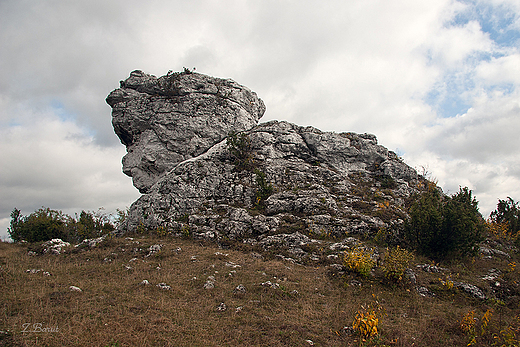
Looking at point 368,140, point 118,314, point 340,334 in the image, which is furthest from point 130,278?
point 368,140

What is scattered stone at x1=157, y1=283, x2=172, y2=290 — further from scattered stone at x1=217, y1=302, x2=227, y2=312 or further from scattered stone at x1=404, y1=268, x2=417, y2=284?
scattered stone at x1=404, y1=268, x2=417, y2=284

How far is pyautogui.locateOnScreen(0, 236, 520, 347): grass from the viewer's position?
8555 millimetres

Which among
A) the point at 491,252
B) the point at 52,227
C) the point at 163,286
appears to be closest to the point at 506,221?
the point at 491,252

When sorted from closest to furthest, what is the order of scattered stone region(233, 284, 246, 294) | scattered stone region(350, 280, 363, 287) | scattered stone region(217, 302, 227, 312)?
scattered stone region(217, 302, 227, 312) < scattered stone region(233, 284, 246, 294) < scattered stone region(350, 280, 363, 287)

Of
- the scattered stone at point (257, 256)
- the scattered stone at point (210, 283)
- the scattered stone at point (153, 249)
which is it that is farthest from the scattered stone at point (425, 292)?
the scattered stone at point (153, 249)

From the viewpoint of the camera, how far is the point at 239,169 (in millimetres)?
29703

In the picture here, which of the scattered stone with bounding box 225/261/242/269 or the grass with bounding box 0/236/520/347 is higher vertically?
the scattered stone with bounding box 225/261/242/269

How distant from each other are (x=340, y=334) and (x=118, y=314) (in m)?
8.49

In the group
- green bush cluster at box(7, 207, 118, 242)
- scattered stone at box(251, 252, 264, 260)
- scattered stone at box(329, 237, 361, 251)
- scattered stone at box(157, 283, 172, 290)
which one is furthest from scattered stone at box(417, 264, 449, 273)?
green bush cluster at box(7, 207, 118, 242)

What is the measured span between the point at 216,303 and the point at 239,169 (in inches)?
765

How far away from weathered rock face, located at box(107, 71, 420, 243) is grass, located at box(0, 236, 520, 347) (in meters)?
6.03

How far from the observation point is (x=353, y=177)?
31812 mm

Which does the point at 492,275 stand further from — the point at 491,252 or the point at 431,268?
the point at 491,252

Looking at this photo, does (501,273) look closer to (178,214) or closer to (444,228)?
(444,228)
